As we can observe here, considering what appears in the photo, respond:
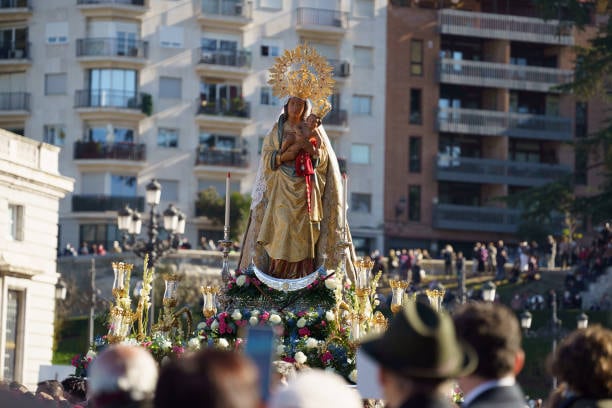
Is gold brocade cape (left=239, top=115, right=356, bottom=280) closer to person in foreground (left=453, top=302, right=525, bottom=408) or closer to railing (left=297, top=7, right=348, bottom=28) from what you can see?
person in foreground (left=453, top=302, right=525, bottom=408)

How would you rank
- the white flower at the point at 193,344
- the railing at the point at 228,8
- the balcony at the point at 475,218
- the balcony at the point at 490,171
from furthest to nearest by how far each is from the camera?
the balcony at the point at 490,171 < the balcony at the point at 475,218 < the railing at the point at 228,8 < the white flower at the point at 193,344

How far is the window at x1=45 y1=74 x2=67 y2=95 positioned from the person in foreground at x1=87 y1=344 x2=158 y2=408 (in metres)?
61.7

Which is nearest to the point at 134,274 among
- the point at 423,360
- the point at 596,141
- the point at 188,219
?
the point at 188,219

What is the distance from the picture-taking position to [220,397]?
5602 mm

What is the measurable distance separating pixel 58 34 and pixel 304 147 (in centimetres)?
5045

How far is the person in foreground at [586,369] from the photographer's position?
291 inches

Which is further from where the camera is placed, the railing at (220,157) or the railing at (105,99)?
the railing at (220,157)

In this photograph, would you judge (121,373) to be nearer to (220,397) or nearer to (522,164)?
(220,397)

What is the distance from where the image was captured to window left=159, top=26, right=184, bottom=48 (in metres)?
67.2

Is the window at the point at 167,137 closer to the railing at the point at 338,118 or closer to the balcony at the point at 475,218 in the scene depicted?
the railing at the point at 338,118

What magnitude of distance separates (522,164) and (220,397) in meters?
66.5

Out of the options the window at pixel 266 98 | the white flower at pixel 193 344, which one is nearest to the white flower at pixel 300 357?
the white flower at pixel 193 344

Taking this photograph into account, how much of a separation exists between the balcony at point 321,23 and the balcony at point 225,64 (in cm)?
303

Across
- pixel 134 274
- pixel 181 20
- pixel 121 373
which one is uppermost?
pixel 181 20
